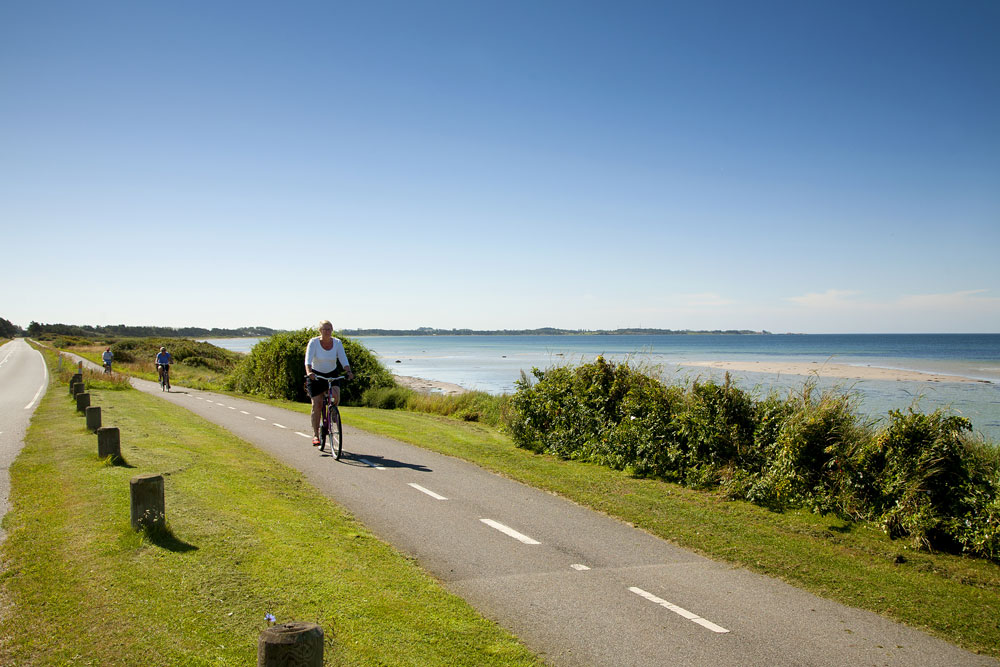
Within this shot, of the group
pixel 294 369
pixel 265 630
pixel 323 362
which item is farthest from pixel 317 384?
pixel 294 369

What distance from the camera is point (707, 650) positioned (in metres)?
4.30

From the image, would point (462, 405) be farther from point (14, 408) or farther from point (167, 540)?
point (167, 540)

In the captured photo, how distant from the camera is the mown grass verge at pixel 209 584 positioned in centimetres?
401

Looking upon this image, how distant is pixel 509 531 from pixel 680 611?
241 cm

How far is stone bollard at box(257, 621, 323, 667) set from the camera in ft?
8.69

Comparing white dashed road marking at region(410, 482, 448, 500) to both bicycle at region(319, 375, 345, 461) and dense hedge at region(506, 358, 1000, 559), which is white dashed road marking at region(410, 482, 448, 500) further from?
dense hedge at region(506, 358, 1000, 559)

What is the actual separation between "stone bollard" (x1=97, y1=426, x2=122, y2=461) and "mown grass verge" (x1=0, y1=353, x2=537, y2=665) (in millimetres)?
1101

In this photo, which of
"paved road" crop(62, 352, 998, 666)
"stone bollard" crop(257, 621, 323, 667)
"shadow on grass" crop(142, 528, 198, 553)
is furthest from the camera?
"shadow on grass" crop(142, 528, 198, 553)

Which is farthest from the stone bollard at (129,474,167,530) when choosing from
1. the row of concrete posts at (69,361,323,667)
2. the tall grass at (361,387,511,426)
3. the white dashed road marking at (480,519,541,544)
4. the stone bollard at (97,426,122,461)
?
the tall grass at (361,387,511,426)

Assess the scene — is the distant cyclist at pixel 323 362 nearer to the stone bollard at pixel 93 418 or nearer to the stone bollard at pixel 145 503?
the stone bollard at pixel 145 503

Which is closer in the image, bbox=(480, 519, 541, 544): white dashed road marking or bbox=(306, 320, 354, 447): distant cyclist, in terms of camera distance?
bbox=(480, 519, 541, 544): white dashed road marking

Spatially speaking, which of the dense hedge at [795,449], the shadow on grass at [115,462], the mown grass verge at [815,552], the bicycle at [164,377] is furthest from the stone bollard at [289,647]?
the bicycle at [164,377]

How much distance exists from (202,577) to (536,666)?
2798mm

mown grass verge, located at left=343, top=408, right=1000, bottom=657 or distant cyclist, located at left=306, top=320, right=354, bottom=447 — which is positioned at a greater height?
distant cyclist, located at left=306, top=320, right=354, bottom=447
